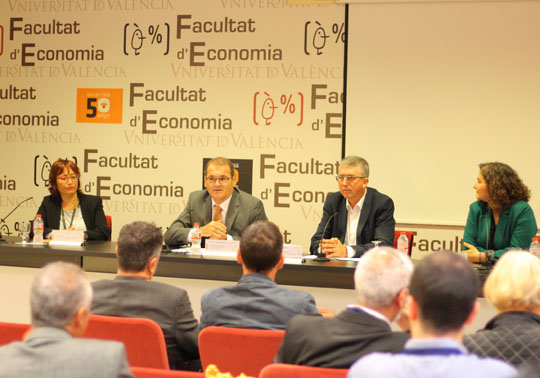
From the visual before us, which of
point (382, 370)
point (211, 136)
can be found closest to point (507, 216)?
point (211, 136)

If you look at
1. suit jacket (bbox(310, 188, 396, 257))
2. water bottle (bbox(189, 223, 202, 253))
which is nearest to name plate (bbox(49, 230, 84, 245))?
water bottle (bbox(189, 223, 202, 253))

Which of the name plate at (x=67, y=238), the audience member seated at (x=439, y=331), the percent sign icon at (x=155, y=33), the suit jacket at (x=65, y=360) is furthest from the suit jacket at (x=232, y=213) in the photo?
the audience member seated at (x=439, y=331)

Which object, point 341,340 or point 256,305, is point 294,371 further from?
point 256,305

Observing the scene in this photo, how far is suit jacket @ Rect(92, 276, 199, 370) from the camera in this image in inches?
106


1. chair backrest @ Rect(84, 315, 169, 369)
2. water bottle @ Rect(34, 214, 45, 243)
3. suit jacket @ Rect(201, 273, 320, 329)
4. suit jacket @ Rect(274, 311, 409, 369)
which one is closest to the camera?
suit jacket @ Rect(274, 311, 409, 369)

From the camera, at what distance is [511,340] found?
87.5 inches

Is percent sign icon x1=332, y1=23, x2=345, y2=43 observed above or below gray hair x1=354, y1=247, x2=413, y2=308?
above

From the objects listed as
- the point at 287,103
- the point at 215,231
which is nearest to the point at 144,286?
the point at 215,231

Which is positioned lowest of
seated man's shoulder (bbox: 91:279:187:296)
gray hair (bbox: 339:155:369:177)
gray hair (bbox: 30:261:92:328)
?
seated man's shoulder (bbox: 91:279:187:296)

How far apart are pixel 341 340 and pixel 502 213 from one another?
310 centimetres

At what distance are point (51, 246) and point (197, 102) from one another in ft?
8.52

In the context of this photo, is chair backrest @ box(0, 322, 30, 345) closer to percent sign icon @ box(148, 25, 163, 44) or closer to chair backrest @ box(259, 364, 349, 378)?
chair backrest @ box(259, 364, 349, 378)

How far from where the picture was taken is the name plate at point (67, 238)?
4.77 m

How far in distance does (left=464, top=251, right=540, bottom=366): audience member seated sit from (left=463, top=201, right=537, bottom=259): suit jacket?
7.43ft
